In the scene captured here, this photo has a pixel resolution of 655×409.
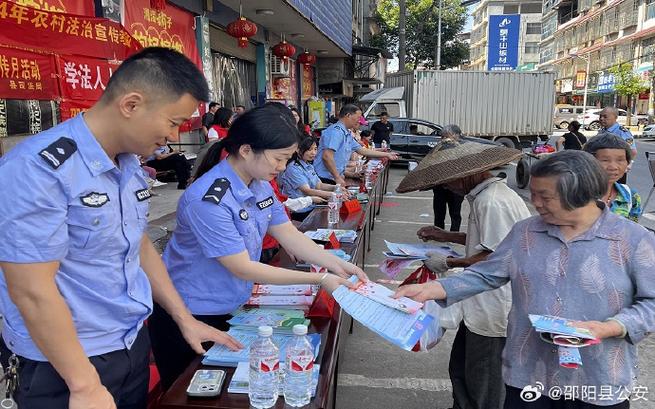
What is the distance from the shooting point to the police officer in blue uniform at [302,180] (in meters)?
4.72

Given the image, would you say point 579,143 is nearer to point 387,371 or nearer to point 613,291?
point 387,371

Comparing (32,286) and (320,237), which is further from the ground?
(32,286)

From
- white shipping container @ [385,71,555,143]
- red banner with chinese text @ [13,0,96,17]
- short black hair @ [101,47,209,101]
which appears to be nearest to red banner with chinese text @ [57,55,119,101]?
red banner with chinese text @ [13,0,96,17]

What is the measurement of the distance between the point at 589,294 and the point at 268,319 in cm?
117

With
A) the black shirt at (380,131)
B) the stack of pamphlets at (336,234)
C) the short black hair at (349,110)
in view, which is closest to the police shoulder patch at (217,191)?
the stack of pamphlets at (336,234)

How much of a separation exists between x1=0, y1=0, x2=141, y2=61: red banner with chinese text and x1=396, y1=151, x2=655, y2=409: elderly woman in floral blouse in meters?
4.03

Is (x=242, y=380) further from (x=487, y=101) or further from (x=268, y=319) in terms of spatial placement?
(x=487, y=101)

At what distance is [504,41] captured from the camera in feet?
77.8

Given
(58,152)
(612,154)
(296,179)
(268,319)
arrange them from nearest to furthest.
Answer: (58,152)
(268,319)
(612,154)
(296,179)

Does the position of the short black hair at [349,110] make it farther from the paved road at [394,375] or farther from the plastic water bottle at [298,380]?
the plastic water bottle at [298,380]

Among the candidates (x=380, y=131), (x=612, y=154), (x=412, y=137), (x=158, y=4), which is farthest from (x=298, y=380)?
(x=412, y=137)

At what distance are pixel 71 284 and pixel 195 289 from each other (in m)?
0.71

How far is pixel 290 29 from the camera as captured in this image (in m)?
12.7

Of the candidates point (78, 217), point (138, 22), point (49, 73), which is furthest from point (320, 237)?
point (138, 22)
